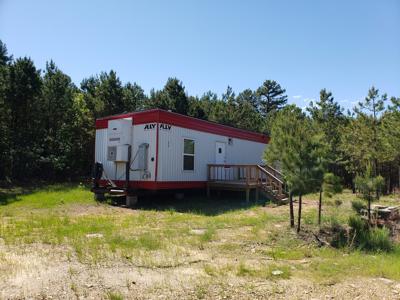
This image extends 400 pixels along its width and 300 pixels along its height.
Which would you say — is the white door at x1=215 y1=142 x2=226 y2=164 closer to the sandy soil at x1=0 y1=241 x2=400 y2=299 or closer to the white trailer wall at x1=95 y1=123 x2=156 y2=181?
the white trailer wall at x1=95 y1=123 x2=156 y2=181

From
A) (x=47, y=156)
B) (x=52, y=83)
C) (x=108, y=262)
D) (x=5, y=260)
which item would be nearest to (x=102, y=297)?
(x=108, y=262)

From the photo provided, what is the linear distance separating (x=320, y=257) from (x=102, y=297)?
12.3ft

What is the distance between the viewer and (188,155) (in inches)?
531

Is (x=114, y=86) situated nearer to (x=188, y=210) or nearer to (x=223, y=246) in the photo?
(x=188, y=210)

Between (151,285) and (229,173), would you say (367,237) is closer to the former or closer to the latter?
(151,285)

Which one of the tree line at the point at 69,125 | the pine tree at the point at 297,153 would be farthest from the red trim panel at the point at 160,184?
the pine tree at the point at 297,153

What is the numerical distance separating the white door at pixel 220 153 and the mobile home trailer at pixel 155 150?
4 centimetres

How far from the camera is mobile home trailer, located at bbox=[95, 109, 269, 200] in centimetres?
1220

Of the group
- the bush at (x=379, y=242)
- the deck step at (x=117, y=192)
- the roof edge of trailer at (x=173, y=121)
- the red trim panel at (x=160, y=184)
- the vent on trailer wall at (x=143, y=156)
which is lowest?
the bush at (x=379, y=242)

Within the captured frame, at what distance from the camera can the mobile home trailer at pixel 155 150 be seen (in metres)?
12.2

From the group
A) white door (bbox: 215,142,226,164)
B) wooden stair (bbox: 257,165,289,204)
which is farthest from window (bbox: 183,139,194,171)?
wooden stair (bbox: 257,165,289,204)

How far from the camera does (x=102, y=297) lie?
13.2 ft

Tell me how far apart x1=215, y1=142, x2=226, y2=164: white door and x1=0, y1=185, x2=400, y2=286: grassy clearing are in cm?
348

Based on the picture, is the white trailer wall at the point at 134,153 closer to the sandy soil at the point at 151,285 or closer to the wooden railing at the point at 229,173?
the wooden railing at the point at 229,173
